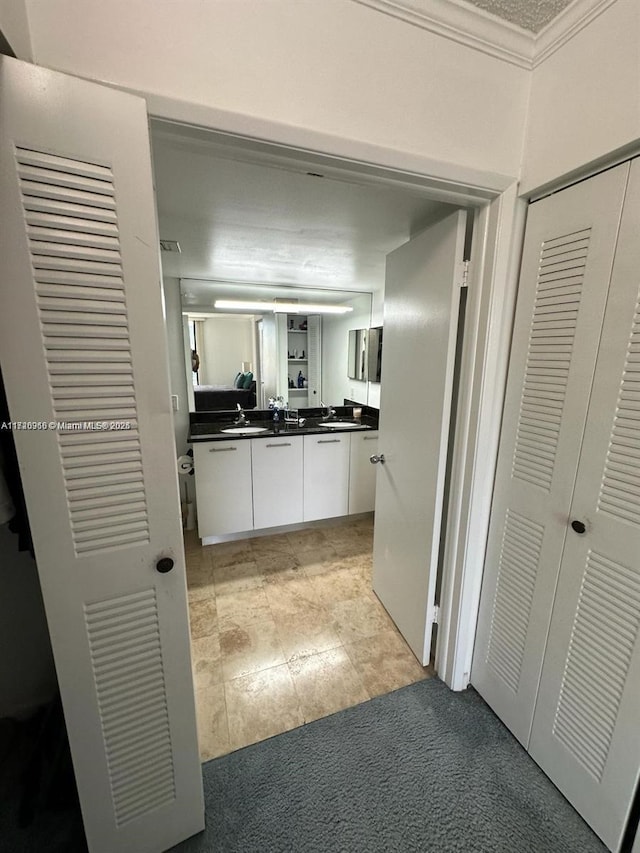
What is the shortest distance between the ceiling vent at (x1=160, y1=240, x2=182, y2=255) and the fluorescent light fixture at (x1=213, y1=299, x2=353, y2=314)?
90 cm

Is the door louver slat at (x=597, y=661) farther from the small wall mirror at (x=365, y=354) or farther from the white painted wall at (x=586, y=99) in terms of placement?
the small wall mirror at (x=365, y=354)

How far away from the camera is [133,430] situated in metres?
0.81

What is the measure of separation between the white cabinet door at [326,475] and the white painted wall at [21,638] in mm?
1825

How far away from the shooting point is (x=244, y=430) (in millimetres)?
2893

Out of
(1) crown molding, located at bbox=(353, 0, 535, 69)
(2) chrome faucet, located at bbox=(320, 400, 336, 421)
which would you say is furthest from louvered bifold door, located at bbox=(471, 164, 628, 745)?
(2) chrome faucet, located at bbox=(320, 400, 336, 421)

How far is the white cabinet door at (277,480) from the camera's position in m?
2.66

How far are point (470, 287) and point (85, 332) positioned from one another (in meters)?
1.28

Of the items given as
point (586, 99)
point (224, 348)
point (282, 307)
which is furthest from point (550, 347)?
point (224, 348)

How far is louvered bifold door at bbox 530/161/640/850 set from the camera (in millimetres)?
943

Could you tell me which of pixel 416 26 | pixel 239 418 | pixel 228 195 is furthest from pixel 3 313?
pixel 239 418

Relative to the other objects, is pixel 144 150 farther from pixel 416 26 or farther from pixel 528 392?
pixel 528 392

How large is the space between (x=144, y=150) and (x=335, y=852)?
1970 mm

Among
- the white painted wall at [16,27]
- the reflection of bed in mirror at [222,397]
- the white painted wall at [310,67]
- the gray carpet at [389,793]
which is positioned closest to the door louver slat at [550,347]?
the white painted wall at [310,67]

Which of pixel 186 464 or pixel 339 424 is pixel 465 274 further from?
pixel 186 464
